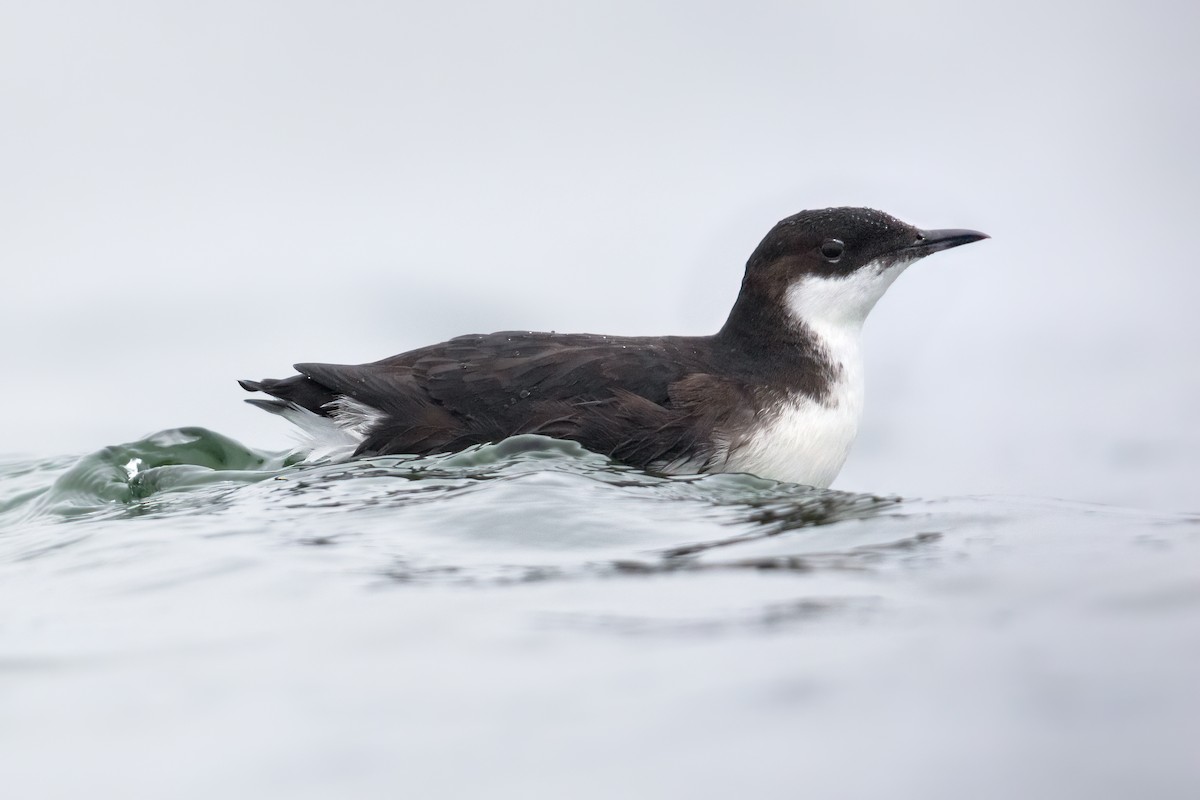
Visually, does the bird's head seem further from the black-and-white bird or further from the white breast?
the white breast

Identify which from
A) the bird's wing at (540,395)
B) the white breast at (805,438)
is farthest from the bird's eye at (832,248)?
the bird's wing at (540,395)

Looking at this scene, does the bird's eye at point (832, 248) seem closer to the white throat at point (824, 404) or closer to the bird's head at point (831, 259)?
the bird's head at point (831, 259)

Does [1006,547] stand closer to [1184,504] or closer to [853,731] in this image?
[853,731]

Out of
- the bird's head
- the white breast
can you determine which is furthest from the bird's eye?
the white breast

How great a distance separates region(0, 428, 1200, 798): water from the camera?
2930mm

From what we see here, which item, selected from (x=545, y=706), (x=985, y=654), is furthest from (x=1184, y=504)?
(x=545, y=706)

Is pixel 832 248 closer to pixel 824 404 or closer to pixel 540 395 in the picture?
pixel 824 404

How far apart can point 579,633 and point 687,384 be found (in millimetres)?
2841

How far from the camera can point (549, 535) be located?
4906mm

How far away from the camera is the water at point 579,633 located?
2.93 meters

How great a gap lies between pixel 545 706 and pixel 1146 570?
1.90 metres

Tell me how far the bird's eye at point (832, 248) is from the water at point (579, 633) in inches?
61.6

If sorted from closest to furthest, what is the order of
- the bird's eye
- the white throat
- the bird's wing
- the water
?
the water, the bird's wing, the white throat, the bird's eye

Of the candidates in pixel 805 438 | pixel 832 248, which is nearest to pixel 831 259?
pixel 832 248
